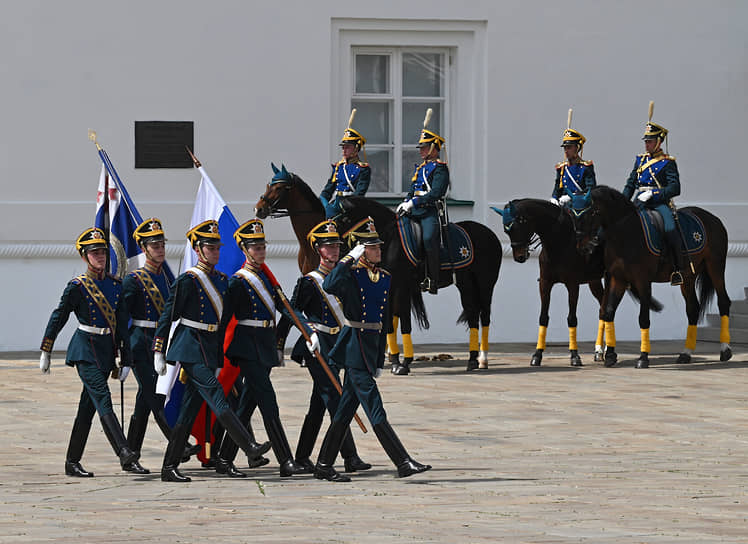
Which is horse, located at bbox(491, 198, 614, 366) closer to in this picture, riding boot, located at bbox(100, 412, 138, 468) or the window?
the window

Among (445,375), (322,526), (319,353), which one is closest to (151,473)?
(319,353)

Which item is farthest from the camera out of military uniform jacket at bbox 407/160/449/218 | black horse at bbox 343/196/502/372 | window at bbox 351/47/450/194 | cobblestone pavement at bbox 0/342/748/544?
window at bbox 351/47/450/194

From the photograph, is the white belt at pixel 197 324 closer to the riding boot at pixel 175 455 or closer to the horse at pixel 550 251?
the riding boot at pixel 175 455

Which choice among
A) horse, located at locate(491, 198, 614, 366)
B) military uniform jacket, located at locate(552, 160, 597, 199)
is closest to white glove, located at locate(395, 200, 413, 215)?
horse, located at locate(491, 198, 614, 366)

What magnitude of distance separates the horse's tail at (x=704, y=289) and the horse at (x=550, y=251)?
1.19m

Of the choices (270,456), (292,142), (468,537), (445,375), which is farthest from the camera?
(292,142)

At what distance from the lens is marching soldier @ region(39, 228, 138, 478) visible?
9297 mm

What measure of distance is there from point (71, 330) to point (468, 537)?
1158cm

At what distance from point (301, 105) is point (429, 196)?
12.3ft

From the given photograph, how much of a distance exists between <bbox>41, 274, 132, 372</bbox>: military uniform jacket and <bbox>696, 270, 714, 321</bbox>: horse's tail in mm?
8926

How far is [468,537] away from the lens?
7.06 m

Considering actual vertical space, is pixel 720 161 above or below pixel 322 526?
above

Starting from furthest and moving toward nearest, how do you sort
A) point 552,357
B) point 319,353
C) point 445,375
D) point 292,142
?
point 292,142 → point 552,357 → point 445,375 → point 319,353

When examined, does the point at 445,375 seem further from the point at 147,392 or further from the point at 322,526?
the point at 322,526
